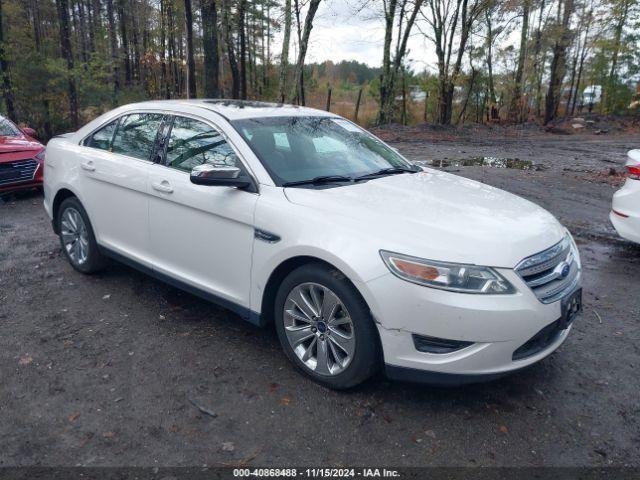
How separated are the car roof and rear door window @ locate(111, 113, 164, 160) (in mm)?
118

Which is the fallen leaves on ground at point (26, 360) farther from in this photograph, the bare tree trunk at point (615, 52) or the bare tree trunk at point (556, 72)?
the bare tree trunk at point (615, 52)

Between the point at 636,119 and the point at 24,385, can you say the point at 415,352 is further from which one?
the point at 636,119

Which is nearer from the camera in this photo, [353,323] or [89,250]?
[353,323]

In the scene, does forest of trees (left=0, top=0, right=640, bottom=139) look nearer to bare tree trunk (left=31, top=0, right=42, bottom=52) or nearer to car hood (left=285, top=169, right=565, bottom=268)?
bare tree trunk (left=31, top=0, right=42, bottom=52)

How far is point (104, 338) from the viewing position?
154 inches

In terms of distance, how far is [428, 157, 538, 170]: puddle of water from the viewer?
496 inches

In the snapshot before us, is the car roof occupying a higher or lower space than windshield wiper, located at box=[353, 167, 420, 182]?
higher

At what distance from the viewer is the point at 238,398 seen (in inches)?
125

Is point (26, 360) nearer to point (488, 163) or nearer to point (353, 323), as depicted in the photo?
point (353, 323)

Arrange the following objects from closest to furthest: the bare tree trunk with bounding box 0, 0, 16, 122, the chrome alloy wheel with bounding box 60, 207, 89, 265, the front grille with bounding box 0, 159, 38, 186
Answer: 1. the chrome alloy wheel with bounding box 60, 207, 89, 265
2. the front grille with bounding box 0, 159, 38, 186
3. the bare tree trunk with bounding box 0, 0, 16, 122

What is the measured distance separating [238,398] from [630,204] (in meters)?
4.61

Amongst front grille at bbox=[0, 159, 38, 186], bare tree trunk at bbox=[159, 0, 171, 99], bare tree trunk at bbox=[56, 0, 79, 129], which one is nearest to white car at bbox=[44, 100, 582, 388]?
front grille at bbox=[0, 159, 38, 186]

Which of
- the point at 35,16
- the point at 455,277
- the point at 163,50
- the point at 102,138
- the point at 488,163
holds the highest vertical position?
the point at 35,16

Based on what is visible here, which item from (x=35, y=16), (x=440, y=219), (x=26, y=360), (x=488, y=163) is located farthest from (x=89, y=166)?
(x=35, y=16)
